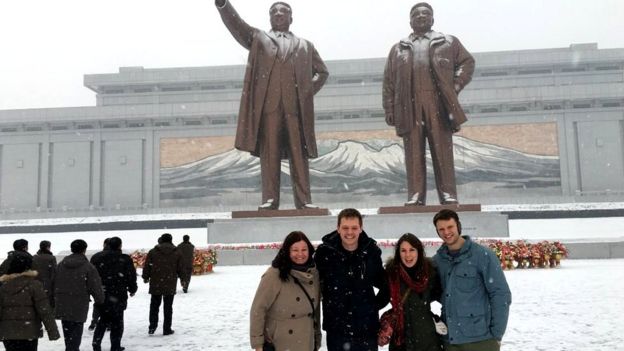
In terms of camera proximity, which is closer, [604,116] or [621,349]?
[621,349]

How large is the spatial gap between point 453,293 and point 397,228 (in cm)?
832

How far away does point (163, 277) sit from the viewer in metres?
4.93

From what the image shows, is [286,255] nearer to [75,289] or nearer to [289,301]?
[289,301]

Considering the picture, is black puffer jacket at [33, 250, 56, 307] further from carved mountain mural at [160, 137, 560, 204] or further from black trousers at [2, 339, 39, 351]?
carved mountain mural at [160, 137, 560, 204]

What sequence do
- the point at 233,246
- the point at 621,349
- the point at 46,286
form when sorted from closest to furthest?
the point at 621,349 → the point at 46,286 → the point at 233,246

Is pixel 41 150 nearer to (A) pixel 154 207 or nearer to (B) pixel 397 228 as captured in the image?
(A) pixel 154 207

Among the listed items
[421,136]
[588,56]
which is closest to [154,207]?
[421,136]

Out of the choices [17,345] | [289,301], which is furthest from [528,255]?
[17,345]

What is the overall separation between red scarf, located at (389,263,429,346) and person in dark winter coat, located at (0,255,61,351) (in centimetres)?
220

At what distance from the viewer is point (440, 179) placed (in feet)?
34.6

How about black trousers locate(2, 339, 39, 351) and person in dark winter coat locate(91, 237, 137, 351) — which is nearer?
black trousers locate(2, 339, 39, 351)

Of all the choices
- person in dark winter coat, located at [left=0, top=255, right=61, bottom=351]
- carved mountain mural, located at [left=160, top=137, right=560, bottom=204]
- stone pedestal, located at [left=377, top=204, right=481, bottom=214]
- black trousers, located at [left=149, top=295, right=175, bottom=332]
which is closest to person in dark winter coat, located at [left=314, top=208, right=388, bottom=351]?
person in dark winter coat, located at [left=0, top=255, right=61, bottom=351]

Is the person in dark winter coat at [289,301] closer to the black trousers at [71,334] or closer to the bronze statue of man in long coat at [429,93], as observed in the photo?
the black trousers at [71,334]

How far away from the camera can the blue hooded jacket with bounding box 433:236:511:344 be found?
2.35 metres
